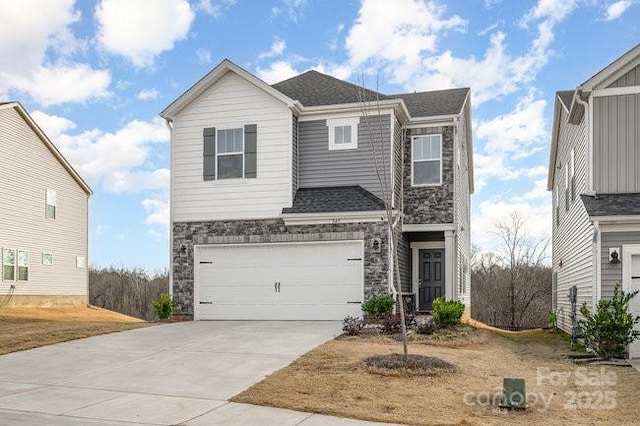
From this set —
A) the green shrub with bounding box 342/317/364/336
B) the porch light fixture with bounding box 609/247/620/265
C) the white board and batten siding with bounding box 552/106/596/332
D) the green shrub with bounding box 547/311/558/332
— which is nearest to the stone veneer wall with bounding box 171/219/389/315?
the green shrub with bounding box 342/317/364/336

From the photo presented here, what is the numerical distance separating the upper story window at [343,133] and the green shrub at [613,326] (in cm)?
829

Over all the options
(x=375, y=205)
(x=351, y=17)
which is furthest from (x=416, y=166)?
(x=351, y=17)

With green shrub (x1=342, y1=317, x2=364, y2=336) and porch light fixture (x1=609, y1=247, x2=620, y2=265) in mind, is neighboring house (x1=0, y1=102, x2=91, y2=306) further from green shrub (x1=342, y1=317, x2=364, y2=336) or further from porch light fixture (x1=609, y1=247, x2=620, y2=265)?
porch light fixture (x1=609, y1=247, x2=620, y2=265)

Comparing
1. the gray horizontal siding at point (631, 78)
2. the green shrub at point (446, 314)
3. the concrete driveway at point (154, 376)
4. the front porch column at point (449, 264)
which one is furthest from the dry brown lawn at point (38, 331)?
the gray horizontal siding at point (631, 78)

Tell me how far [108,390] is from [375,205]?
9689mm

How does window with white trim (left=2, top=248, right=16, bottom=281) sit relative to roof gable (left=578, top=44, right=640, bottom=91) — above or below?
below

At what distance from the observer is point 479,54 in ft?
50.7

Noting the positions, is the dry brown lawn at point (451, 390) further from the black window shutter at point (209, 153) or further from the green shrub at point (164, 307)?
the black window shutter at point (209, 153)

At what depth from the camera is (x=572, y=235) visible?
17.9 meters

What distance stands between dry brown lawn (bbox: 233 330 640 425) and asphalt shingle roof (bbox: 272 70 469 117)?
878 centimetres

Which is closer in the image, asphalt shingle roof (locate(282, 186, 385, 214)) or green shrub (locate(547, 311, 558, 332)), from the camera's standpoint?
asphalt shingle roof (locate(282, 186, 385, 214))

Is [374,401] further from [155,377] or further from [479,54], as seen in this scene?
[479,54]

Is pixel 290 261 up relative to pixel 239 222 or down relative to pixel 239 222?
down

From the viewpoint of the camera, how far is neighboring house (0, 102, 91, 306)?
80.0ft
